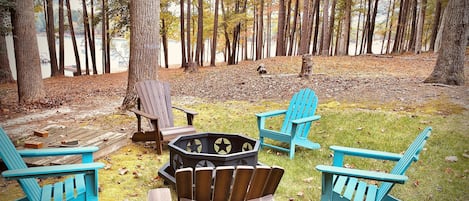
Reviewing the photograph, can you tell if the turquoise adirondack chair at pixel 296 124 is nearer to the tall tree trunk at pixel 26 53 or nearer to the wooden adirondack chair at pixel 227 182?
the wooden adirondack chair at pixel 227 182

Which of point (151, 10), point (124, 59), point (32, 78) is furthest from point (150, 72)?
point (124, 59)

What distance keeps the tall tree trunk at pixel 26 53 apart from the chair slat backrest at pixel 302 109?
4981 millimetres

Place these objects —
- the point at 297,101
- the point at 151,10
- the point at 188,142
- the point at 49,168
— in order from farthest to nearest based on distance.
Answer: the point at 151,10
the point at 297,101
the point at 188,142
the point at 49,168

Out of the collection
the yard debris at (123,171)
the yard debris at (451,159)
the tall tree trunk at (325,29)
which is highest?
the tall tree trunk at (325,29)

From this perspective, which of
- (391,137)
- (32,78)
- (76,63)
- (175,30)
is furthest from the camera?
(175,30)

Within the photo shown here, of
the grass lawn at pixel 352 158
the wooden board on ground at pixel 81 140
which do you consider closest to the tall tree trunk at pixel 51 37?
the grass lawn at pixel 352 158

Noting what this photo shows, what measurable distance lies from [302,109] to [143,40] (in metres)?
2.87

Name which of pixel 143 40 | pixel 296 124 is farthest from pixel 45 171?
pixel 143 40

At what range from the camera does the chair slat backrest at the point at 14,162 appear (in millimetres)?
1599

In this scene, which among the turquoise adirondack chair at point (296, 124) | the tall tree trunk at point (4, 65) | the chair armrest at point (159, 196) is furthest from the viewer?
the tall tree trunk at point (4, 65)

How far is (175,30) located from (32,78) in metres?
9.35

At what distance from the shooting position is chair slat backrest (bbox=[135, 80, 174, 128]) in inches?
139

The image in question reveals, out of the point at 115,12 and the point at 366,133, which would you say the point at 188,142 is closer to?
the point at 366,133

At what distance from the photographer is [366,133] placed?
3.67 meters
